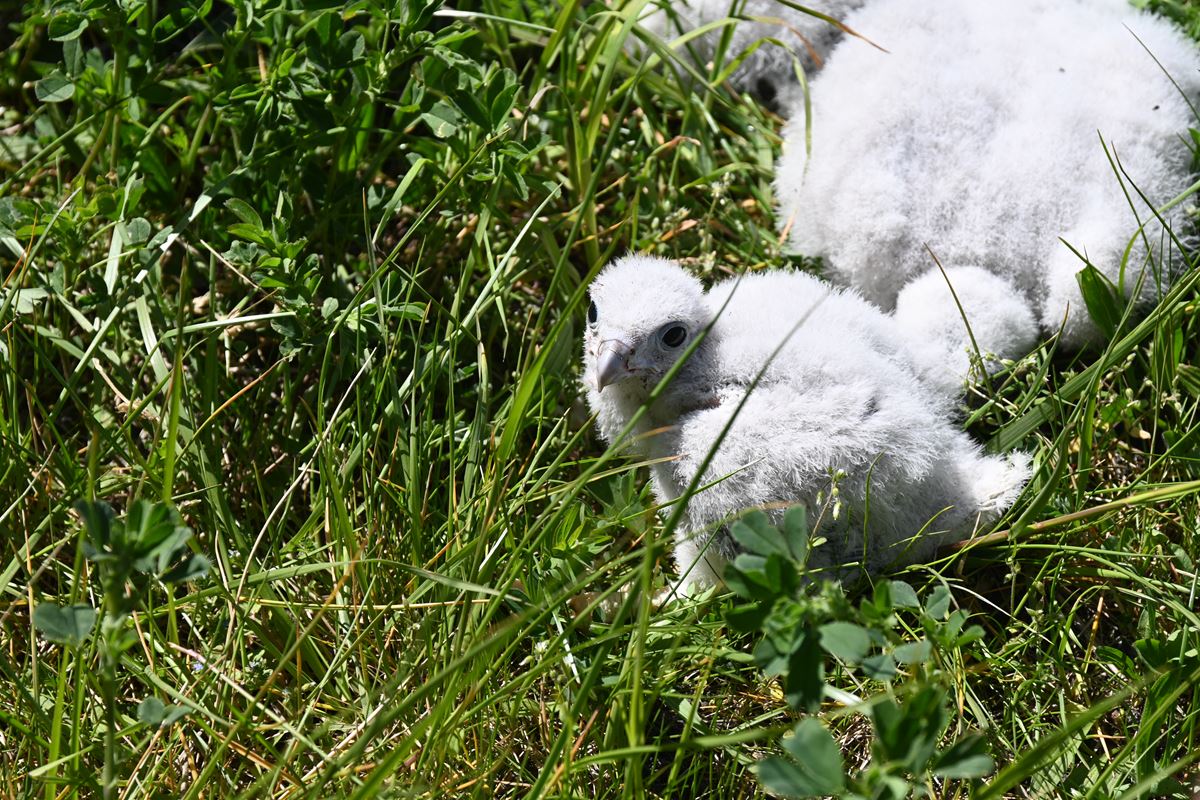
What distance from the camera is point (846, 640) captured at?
1463 mm

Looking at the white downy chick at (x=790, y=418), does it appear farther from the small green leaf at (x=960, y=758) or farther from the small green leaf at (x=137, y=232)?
the small green leaf at (x=137, y=232)

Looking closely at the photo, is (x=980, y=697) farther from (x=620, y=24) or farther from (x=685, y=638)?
(x=620, y=24)

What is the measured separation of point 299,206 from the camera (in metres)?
2.84

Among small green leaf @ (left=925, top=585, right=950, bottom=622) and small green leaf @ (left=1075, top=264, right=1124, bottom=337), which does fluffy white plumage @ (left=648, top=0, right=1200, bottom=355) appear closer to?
small green leaf @ (left=1075, top=264, right=1124, bottom=337)

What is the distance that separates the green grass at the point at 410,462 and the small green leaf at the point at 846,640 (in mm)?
336

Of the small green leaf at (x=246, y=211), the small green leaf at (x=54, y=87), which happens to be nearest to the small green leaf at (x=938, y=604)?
the small green leaf at (x=246, y=211)

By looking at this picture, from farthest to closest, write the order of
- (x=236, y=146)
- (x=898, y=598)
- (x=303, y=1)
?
(x=236, y=146), (x=303, y=1), (x=898, y=598)

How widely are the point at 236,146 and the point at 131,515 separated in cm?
155

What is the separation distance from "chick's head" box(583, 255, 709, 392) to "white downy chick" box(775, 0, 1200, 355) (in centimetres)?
62

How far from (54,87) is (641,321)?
1684mm

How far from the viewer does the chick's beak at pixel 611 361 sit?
7.26ft

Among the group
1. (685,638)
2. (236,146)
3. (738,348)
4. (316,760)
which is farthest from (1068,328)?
(236,146)

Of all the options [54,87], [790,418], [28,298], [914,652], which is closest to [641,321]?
[790,418]

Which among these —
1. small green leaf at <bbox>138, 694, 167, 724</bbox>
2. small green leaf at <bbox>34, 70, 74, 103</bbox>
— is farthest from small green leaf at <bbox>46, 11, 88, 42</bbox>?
small green leaf at <bbox>138, 694, 167, 724</bbox>
